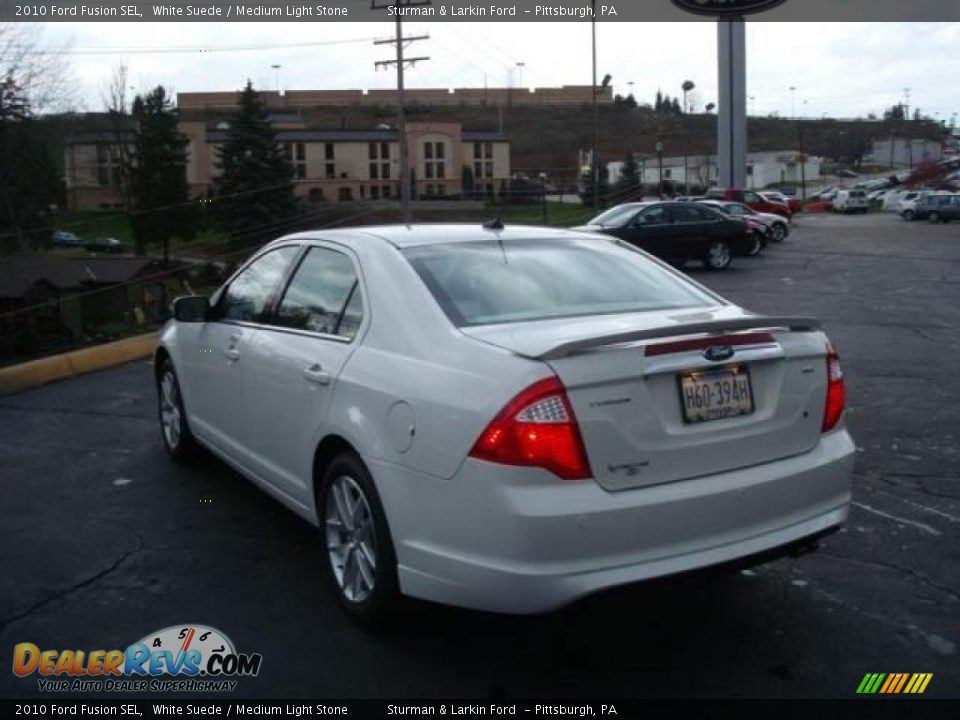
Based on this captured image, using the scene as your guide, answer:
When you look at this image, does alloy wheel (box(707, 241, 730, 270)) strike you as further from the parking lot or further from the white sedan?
the white sedan

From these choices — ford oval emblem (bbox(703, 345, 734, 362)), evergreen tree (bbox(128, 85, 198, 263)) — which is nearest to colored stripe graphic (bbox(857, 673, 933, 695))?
ford oval emblem (bbox(703, 345, 734, 362))

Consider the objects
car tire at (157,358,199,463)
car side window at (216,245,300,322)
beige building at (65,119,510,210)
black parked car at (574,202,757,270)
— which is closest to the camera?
car side window at (216,245,300,322)

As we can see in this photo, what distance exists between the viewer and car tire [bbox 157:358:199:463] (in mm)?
6074

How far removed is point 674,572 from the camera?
10.7 feet

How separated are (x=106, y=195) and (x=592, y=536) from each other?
264ft

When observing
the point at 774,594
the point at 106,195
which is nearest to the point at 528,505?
the point at 774,594

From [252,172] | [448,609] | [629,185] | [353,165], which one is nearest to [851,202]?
[629,185]

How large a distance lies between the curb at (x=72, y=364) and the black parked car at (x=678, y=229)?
41.9 ft

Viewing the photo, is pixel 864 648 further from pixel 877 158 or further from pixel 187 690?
pixel 877 158

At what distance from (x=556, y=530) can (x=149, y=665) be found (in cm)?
165

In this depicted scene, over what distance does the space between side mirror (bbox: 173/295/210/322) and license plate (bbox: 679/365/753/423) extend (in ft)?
10.4

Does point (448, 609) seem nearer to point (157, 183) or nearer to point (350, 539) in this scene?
point (350, 539)

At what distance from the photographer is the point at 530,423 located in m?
3.18

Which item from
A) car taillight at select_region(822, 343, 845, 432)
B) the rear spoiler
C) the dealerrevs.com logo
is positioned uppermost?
the rear spoiler
